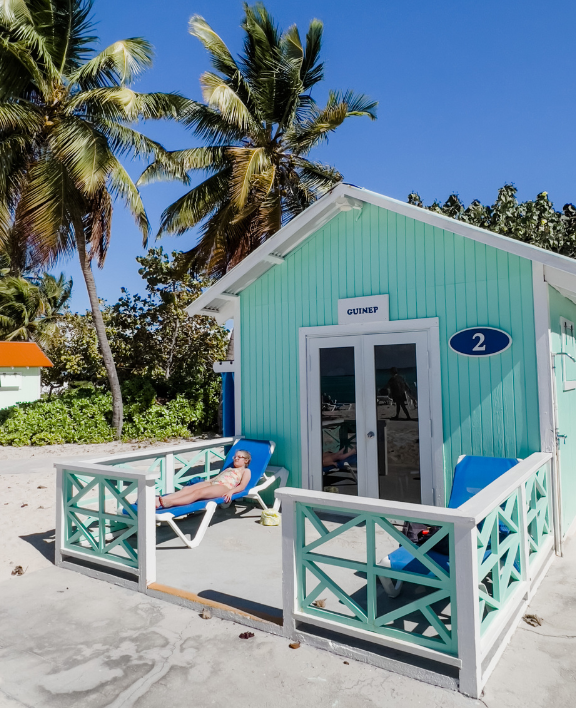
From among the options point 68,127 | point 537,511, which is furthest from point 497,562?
point 68,127

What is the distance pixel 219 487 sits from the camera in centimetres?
586

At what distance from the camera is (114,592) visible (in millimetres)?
4348

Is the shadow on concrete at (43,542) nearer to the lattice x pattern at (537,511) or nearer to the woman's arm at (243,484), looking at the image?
the woman's arm at (243,484)

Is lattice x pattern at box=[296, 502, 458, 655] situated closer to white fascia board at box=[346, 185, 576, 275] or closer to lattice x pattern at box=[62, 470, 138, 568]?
lattice x pattern at box=[62, 470, 138, 568]

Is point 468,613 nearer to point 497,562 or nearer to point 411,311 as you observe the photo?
point 497,562

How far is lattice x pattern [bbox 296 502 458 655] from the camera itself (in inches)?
119

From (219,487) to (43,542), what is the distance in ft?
6.69

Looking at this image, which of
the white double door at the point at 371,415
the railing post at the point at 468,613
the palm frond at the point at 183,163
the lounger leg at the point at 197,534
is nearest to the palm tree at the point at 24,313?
the palm frond at the point at 183,163

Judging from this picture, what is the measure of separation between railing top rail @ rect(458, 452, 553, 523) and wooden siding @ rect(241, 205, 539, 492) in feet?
2.82

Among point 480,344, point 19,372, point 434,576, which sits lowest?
point 434,576

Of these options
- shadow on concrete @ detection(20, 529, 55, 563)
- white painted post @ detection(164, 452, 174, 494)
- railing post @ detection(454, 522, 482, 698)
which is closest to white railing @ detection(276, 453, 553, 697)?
railing post @ detection(454, 522, 482, 698)

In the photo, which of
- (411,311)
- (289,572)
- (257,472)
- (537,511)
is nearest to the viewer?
(289,572)

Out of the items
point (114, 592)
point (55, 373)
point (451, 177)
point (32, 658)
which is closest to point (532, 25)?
point (114, 592)

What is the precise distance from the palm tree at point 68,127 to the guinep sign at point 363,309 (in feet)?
27.0
